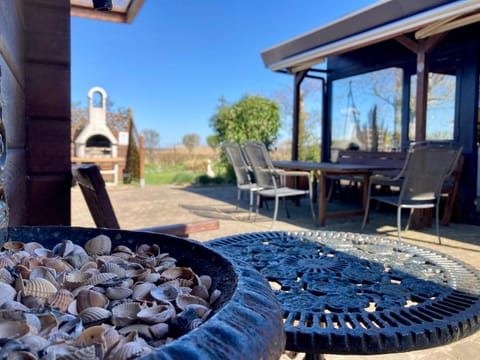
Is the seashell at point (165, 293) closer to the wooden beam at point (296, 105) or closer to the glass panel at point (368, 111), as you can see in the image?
the glass panel at point (368, 111)

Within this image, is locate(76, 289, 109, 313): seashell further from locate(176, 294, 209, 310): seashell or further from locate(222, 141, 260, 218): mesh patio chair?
locate(222, 141, 260, 218): mesh patio chair

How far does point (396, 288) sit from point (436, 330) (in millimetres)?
286

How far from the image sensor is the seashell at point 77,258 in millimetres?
622

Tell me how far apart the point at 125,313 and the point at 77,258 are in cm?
23

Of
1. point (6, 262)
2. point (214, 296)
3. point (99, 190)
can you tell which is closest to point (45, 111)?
point (99, 190)

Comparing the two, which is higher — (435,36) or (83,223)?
(435,36)

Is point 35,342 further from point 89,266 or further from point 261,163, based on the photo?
point 261,163

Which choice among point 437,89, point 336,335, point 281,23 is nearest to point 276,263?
point 336,335

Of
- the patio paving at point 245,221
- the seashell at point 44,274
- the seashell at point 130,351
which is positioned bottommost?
the patio paving at point 245,221

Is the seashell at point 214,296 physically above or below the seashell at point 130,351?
below

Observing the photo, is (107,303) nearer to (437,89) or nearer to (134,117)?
(437,89)

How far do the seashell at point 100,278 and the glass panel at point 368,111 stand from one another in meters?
5.95

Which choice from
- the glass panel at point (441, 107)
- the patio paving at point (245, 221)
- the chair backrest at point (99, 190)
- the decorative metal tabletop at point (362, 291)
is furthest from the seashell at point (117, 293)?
the glass panel at point (441, 107)

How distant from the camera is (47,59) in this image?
4.88ft
